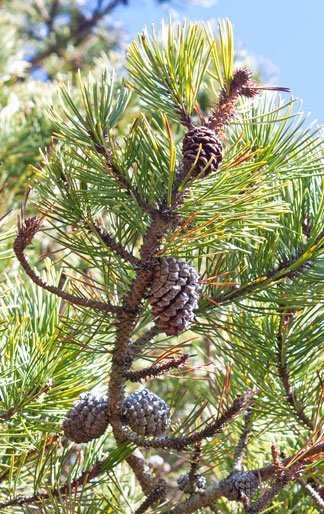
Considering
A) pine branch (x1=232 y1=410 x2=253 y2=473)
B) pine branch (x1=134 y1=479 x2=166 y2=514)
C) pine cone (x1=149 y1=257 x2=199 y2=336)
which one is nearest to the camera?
pine cone (x1=149 y1=257 x2=199 y2=336)

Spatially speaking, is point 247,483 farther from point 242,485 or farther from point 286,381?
point 286,381

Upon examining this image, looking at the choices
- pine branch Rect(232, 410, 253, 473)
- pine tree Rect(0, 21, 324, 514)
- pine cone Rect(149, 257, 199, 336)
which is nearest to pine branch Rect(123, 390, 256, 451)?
pine tree Rect(0, 21, 324, 514)

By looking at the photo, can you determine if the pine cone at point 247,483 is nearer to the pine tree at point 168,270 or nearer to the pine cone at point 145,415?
the pine tree at point 168,270

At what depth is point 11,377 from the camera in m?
0.89

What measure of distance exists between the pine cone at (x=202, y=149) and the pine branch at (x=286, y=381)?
0.29 metres

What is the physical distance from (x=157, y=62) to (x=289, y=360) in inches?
19.6

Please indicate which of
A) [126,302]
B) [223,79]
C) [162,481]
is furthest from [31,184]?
[162,481]

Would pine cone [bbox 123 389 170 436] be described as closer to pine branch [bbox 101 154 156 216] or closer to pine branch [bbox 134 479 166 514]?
pine branch [bbox 134 479 166 514]

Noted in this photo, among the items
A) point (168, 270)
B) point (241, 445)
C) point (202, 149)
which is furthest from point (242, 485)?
point (202, 149)

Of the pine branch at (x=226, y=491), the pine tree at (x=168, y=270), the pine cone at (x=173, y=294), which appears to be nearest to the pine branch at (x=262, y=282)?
the pine tree at (x=168, y=270)

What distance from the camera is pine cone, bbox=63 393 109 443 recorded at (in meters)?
0.78

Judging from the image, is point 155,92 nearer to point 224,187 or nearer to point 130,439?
point 224,187

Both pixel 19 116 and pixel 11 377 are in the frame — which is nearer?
pixel 11 377

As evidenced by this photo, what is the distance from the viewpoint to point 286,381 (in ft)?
2.90
